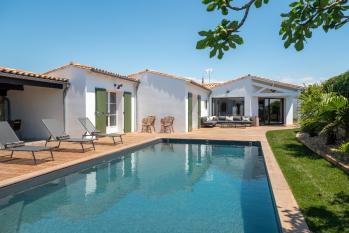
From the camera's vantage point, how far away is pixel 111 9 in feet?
45.5

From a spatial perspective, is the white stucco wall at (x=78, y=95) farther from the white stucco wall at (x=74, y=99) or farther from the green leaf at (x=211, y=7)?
the green leaf at (x=211, y=7)

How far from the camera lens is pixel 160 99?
63.1 ft

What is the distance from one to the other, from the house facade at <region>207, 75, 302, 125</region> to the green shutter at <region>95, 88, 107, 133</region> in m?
13.4

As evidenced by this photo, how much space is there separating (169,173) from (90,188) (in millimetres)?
2442

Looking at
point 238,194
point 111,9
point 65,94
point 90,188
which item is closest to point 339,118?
point 238,194

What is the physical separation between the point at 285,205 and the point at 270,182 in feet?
5.48

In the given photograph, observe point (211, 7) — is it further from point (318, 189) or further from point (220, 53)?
point (318, 189)

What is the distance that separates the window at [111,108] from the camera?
16797mm

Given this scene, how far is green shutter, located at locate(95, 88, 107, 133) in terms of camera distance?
1493 centimetres

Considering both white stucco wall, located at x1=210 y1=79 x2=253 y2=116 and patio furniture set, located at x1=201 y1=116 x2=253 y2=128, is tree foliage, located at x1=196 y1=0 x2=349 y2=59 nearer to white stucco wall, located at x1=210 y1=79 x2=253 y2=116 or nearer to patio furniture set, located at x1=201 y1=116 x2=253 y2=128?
patio furniture set, located at x1=201 y1=116 x2=253 y2=128

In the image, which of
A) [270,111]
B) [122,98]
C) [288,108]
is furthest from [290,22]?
[270,111]

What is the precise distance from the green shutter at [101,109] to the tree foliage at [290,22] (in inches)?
519

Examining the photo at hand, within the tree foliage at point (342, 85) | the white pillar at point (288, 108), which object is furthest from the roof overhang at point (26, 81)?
the white pillar at point (288, 108)

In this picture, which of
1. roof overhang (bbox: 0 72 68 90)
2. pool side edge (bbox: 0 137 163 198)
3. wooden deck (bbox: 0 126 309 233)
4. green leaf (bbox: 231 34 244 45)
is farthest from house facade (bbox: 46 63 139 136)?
green leaf (bbox: 231 34 244 45)
